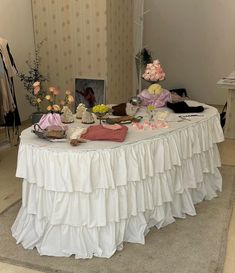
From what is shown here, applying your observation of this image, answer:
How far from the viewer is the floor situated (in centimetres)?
215

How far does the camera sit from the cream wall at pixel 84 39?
182 inches

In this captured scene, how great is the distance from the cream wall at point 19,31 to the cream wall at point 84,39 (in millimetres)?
120

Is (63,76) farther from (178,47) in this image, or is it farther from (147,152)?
(147,152)

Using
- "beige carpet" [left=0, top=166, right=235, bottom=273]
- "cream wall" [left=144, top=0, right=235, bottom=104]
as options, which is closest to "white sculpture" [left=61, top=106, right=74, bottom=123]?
"beige carpet" [left=0, top=166, right=235, bottom=273]

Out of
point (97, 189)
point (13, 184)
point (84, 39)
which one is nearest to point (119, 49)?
point (84, 39)

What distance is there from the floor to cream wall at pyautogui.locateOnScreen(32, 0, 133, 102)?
1093mm

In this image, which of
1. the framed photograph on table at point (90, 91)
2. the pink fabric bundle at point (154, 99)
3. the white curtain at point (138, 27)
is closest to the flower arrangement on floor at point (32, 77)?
the framed photograph on table at point (90, 91)

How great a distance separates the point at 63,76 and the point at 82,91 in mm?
389

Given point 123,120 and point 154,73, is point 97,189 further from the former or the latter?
point 154,73

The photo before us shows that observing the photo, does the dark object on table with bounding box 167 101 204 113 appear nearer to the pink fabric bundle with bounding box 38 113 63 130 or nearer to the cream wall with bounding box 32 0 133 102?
the pink fabric bundle with bounding box 38 113 63 130

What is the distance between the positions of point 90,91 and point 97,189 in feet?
9.57

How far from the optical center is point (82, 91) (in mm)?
4934

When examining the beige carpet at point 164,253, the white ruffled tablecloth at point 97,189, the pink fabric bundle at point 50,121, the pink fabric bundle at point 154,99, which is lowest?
the beige carpet at point 164,253

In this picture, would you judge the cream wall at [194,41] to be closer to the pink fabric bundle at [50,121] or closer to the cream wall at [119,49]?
the cream wall at [119,49]
